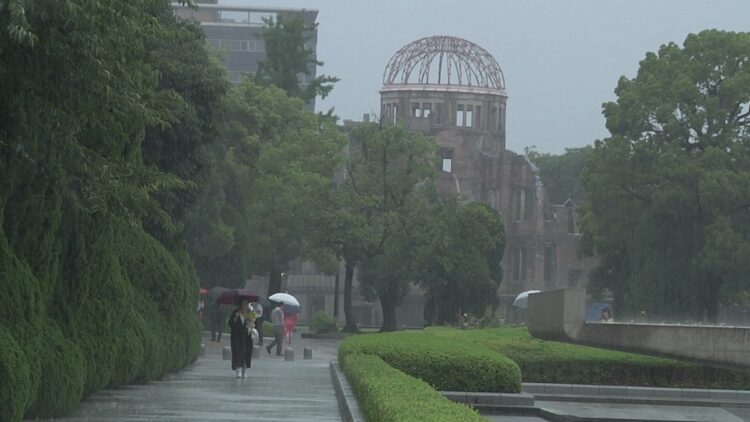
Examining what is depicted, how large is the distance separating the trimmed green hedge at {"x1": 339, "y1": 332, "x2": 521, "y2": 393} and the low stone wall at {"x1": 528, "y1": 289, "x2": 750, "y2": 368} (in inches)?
63.9


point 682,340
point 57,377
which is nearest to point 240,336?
point 682,340

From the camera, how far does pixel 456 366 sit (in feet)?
85.5

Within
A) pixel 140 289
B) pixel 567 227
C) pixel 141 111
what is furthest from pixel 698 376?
pixel 567 227

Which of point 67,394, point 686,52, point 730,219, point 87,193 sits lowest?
point 67,394

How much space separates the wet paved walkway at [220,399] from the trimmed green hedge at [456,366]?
4.48 ft

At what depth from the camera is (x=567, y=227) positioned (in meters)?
110

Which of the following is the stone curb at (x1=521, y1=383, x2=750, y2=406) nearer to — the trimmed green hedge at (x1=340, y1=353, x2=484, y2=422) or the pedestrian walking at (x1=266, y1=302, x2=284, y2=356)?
the trimmed green hedge at (x1=340, y1=353, x2=484, y2=422)

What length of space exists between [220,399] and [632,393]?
28.0ft

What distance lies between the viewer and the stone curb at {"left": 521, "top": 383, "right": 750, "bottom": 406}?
96.0 feet

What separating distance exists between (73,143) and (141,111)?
1.13 metres

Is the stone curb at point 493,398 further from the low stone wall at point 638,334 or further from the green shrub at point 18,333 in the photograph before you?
the green shrub at point 18,333

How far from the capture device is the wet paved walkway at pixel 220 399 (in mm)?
20734

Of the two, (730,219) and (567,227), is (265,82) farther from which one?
(730,219)

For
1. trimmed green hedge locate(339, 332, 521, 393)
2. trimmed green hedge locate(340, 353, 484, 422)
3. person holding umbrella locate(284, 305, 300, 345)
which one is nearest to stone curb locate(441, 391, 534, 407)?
trimmed green hedge locate(339, 332, 521, 393)
